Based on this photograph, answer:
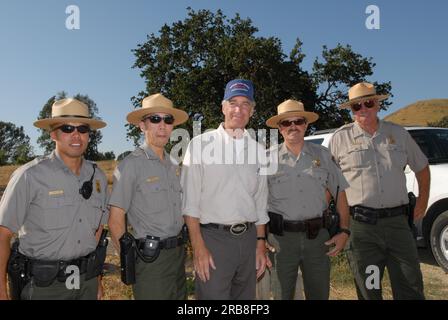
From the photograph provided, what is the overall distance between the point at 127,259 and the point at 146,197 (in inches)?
20.9

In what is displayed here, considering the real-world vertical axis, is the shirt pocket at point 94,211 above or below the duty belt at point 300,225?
above

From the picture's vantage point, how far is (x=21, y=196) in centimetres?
277

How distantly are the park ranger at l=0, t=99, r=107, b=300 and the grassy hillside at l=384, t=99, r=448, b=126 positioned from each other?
93.7 metres

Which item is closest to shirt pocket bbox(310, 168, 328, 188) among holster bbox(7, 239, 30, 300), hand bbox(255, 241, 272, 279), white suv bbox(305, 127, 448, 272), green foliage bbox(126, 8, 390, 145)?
hand bbox(255, 241, 272, 279)

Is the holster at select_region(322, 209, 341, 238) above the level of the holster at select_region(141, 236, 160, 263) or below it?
above

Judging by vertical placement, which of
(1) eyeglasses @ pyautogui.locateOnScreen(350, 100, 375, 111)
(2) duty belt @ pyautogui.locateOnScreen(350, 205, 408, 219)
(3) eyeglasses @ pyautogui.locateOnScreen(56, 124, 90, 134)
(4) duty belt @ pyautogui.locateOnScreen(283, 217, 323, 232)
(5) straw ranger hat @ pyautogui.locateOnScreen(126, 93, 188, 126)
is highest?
(1) eyeglasses @ pyautogui.locateOnScreen(350, 100, 375, 111)

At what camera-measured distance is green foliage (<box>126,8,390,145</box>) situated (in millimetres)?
21859

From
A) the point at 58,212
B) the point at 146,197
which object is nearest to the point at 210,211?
the point at 146,197

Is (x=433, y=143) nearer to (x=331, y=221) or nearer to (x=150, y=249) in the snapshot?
(x=331, y=221)

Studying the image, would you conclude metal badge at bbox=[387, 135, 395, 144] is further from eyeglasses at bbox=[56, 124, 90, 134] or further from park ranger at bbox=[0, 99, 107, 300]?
eyeglasses at bbox=[56, 124, 90, 134]

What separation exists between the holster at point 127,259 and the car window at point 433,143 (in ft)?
17.3

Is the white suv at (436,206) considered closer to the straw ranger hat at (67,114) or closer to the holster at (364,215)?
the holster at (364,215)

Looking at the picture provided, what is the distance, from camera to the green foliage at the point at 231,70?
861 inches

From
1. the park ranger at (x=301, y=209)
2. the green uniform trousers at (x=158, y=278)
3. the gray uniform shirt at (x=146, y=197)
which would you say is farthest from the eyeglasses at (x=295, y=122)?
the green uniform trousers at (x=158, y=278)
